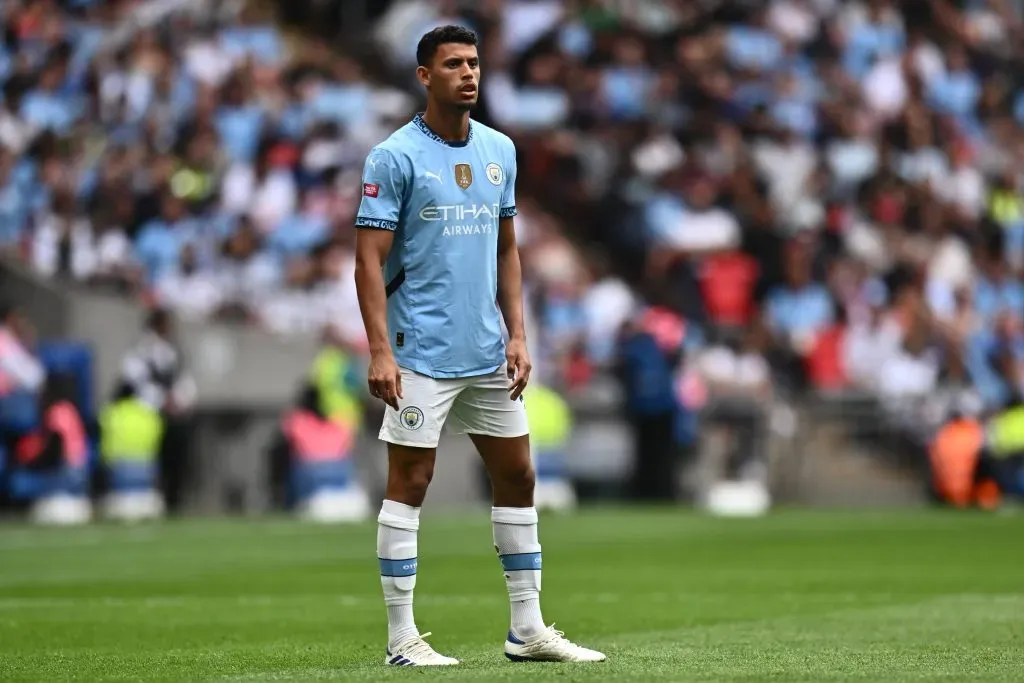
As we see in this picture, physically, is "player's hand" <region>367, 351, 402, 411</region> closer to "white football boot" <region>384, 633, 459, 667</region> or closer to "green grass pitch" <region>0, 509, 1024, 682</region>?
"white football boot" <region>384, 633, 459, 667</region>

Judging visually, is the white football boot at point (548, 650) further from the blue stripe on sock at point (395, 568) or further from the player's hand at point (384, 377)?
the player's hand at point (384, 377)

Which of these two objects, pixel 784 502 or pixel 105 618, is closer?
pixel 105 618

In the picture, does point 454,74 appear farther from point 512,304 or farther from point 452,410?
point 452,410

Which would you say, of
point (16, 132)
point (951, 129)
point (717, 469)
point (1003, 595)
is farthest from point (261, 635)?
point (951, 129)

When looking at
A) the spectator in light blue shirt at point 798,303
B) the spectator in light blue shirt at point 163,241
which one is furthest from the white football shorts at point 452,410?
the spectator in light blue shirt at point 798,303

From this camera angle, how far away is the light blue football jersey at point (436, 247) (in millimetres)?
7176

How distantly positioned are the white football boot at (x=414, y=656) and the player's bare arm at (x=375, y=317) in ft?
2.78

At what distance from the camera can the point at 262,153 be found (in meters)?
23.8

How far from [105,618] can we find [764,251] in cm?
1634

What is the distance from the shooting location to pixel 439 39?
23.6ft

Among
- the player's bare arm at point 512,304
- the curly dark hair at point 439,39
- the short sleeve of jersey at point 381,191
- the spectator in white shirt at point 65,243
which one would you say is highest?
the spectator in white shirt at point 65,243

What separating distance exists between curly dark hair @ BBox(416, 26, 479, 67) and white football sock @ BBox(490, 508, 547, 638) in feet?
5.48

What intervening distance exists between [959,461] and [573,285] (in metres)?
4.97

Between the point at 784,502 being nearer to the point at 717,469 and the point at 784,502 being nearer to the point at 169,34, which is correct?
the point at 717,469
